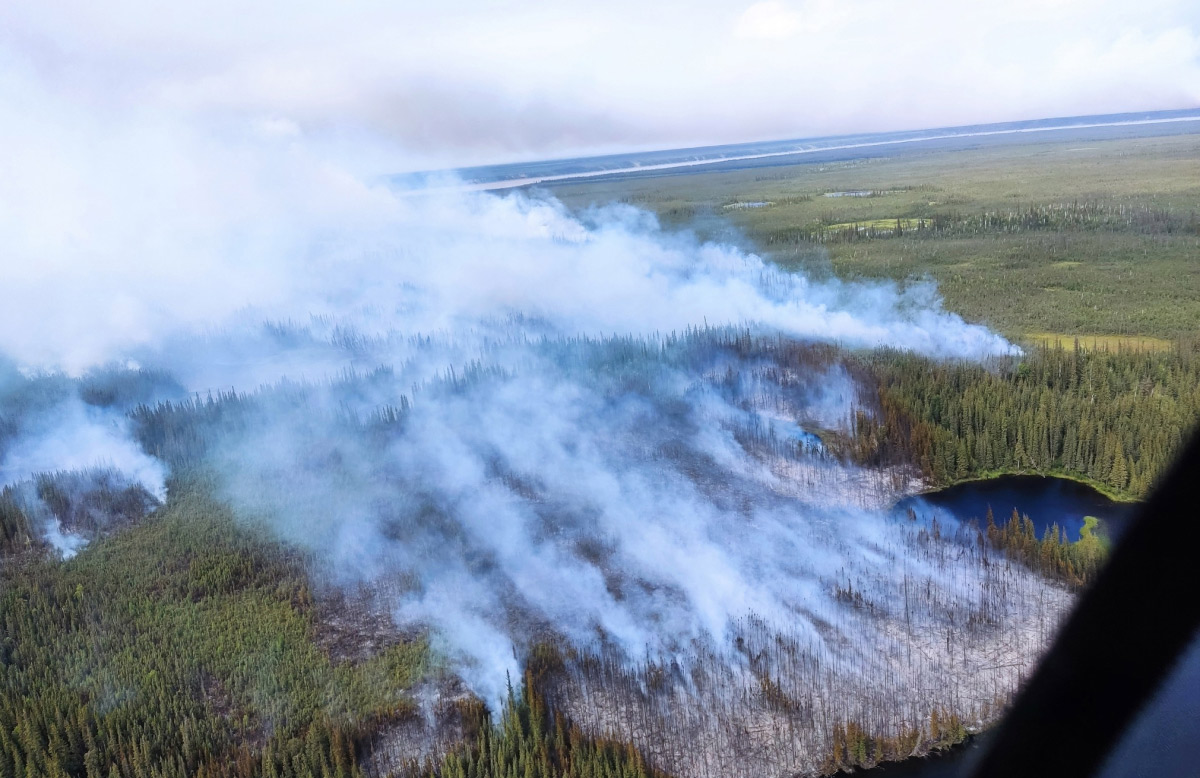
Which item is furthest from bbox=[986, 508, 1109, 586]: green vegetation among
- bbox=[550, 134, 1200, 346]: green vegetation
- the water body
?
bbox=[550, 134, 1200, 346]: green vegetation

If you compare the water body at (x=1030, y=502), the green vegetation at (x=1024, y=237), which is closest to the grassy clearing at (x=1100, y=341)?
the green vegetation at (x=1024, y=237)

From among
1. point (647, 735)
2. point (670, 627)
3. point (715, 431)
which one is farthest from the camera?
point (715, 431)

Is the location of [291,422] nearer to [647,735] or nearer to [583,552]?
[583,552]

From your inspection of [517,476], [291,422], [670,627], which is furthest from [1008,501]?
[291,422]

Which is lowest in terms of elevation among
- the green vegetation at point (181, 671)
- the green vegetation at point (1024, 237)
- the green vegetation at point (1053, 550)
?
the green vegetation at point (181, 671)

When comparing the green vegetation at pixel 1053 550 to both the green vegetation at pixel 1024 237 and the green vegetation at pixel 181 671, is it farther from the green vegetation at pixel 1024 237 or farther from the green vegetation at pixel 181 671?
the green vegetation at pixel 1024 237

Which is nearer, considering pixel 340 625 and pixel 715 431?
pixel 340 625
